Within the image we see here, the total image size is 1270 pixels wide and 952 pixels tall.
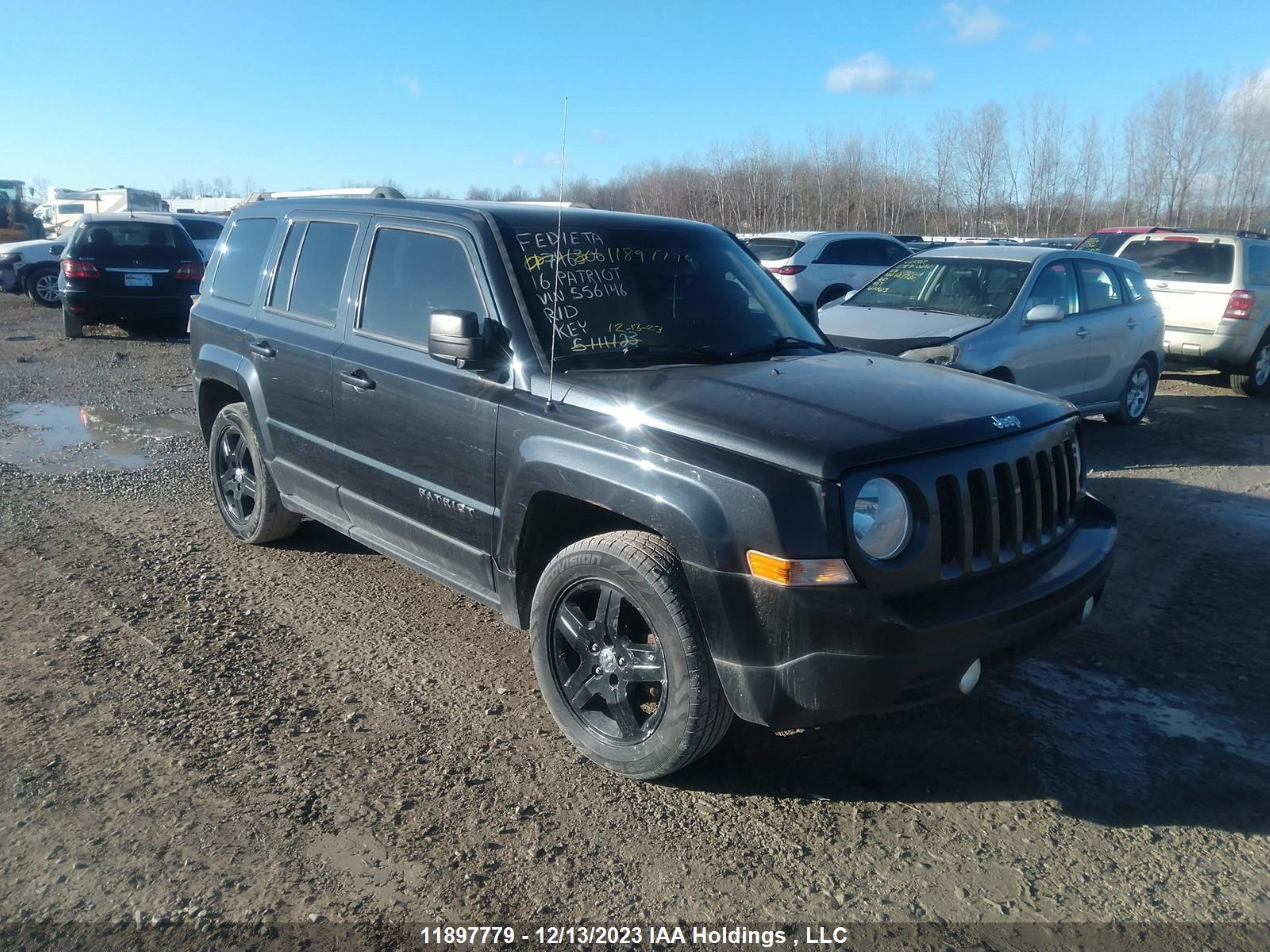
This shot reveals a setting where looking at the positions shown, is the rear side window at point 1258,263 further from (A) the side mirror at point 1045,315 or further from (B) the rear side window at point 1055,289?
(A) the side mirror at point 1045,315

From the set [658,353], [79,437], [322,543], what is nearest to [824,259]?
[79,437]

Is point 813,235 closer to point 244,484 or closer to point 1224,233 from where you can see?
point 1224,233

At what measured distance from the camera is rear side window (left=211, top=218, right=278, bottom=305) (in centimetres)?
539

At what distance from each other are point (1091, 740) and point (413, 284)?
3356 mm

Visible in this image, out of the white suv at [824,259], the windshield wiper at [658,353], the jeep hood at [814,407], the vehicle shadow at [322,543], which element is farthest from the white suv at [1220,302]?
the vehicle shadow at [322,543]

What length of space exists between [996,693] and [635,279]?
2.33 metres

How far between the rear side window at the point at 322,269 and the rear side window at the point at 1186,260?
35.5 feet

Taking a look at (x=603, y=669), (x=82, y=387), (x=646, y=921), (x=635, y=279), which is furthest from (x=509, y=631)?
(x=82, y=387)

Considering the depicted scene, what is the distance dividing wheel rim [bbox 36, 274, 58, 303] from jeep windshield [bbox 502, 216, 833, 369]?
Result: 64.0ft

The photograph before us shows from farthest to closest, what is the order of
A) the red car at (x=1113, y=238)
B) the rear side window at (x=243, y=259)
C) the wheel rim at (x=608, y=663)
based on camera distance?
the red car at (x=1113, y=238)
the rear side window at (x=243, y=259)
the wheel rim at (x=608, y=663)

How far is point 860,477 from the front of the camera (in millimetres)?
2955

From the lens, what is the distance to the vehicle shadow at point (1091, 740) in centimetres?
340

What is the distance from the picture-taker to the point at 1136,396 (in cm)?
982

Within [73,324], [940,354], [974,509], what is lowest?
[73,324]
